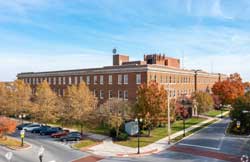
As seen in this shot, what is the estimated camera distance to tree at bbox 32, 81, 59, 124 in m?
55.9

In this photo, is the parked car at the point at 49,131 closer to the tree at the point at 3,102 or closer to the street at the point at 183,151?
the street at the point at 183,151

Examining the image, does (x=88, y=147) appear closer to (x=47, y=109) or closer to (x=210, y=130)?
(x=47, y=109)

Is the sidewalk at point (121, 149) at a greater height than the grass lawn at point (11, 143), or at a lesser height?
lesser

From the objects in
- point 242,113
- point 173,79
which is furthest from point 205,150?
point 173,79

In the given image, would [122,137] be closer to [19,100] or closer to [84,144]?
[84,144]

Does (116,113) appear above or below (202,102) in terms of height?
below

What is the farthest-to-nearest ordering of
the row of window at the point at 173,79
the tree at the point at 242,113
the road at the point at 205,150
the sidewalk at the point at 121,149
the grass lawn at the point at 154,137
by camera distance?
1. the row of window at the point at 173,79
2. the tree at the point at 242,113
3. the grass lawn at the point at 154,137
4. the sidewalk at the point at 121,149
5. the road at the point at 205,150

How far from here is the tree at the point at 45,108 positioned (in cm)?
5588

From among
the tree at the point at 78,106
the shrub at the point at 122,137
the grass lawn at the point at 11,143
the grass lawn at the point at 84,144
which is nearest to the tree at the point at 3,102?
the tree at the point at 78,106

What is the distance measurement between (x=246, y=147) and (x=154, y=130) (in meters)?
17.9

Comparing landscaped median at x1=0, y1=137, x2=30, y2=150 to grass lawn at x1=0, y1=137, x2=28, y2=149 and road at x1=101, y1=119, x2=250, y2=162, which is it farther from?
road at x1=101, y1=119, x2=250, y2=162

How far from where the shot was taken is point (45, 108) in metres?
55.8

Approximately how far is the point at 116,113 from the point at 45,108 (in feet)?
53.7

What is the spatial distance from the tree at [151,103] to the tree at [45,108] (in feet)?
59.6
